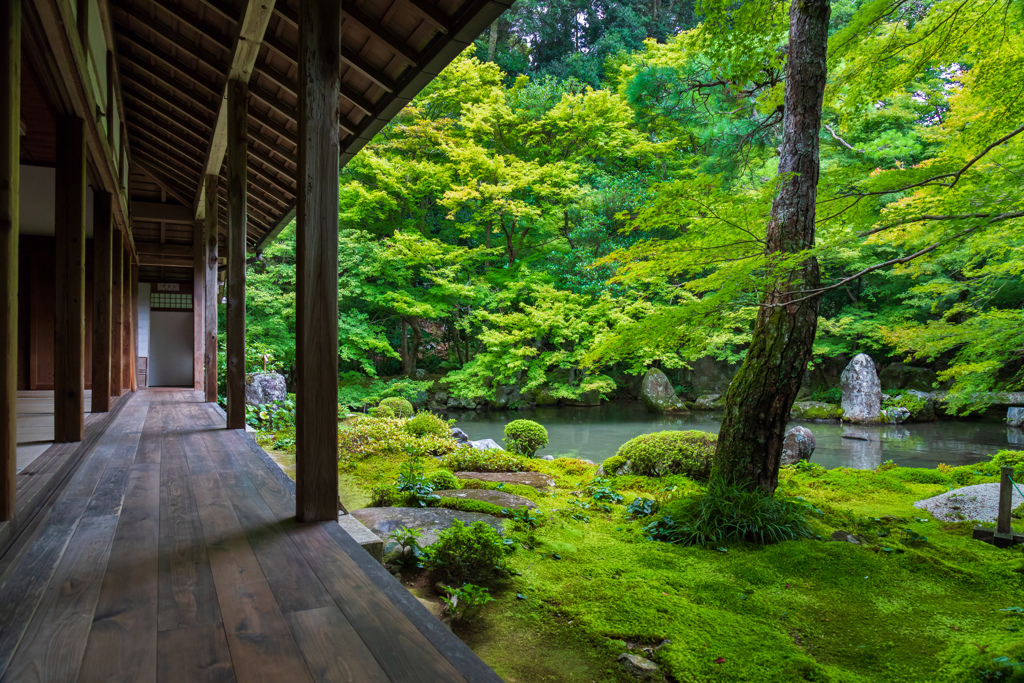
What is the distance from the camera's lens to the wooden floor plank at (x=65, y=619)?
4.43ft

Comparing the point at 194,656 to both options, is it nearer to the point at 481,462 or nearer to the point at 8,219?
the point at 8,219

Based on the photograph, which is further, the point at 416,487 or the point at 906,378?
the point at 906,378

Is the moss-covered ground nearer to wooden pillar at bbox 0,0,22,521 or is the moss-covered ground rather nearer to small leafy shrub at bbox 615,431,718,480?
small leafy shrub at bbox 615,431,718,480

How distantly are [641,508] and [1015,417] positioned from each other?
1205cm

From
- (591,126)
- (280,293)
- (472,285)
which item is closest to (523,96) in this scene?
(591,126)

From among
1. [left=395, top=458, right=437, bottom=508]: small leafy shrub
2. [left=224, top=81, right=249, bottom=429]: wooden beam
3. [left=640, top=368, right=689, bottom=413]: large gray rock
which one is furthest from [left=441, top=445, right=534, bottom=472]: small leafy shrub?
[left=640, top=368, right=689, bottom=413]: large gray rock

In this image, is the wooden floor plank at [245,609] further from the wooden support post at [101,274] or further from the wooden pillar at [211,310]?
the wooden pillar at [211,310]

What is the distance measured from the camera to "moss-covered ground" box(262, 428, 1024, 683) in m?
2.56

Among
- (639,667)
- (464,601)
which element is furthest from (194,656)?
(639,667)

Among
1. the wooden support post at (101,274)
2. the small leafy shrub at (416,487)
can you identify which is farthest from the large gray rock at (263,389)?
the small leafy shrub at (416,487)

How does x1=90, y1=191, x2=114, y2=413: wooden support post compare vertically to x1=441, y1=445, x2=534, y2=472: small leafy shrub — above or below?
above

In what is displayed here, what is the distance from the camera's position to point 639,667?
2500mm

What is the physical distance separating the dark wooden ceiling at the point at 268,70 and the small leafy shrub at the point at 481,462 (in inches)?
134

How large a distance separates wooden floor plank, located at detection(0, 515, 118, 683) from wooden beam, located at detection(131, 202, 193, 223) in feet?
25.5
